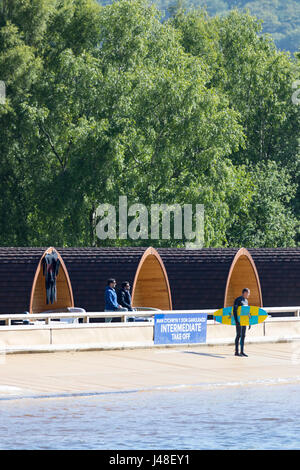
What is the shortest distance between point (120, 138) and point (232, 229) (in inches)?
546

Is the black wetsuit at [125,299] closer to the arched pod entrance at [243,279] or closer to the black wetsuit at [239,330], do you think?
the black wetsuit at [239,330]

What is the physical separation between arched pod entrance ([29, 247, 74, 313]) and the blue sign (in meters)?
5.64

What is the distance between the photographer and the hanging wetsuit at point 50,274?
3152 cm

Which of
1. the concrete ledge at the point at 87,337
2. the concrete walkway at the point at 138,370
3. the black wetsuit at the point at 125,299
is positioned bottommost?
the concrete walkway at the point at 138,370

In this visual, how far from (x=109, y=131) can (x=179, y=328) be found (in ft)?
77.5

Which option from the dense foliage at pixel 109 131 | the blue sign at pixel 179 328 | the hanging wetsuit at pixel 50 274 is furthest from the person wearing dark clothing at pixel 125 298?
the dense foliage at pixel 109 131

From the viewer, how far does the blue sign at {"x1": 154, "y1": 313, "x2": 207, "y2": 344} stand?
26.5 metres

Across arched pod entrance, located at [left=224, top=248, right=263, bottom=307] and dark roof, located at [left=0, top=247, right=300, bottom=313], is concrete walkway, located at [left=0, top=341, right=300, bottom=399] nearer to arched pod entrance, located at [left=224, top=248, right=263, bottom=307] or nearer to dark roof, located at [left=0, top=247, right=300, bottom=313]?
arched pod entrance, located at [left=224, top=248, right=263, bottom=307]

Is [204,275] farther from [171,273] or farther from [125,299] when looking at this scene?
[125,299]

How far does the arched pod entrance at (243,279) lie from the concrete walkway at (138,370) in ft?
20.7

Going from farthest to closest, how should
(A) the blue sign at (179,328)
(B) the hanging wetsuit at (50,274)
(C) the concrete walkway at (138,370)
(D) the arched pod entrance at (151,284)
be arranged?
(D) the arched pod entrance at (151,284) → (B) the hanging wetsuit at (50,274) → (A) the blue sign at (179,328) → (C) the concrete walkway at (138,370)

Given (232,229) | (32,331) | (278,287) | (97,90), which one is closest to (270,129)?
(232,229)

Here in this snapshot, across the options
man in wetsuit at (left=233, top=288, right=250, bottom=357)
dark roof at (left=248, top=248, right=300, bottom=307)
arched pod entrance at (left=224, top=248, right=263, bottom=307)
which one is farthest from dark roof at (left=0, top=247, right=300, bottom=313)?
man in wetsuit at (left=233, top=288, right=250, bottom=357)

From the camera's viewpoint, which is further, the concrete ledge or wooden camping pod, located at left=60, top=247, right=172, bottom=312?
wooden camping pod, located at left=60, top=247, right=172, bottom=312
